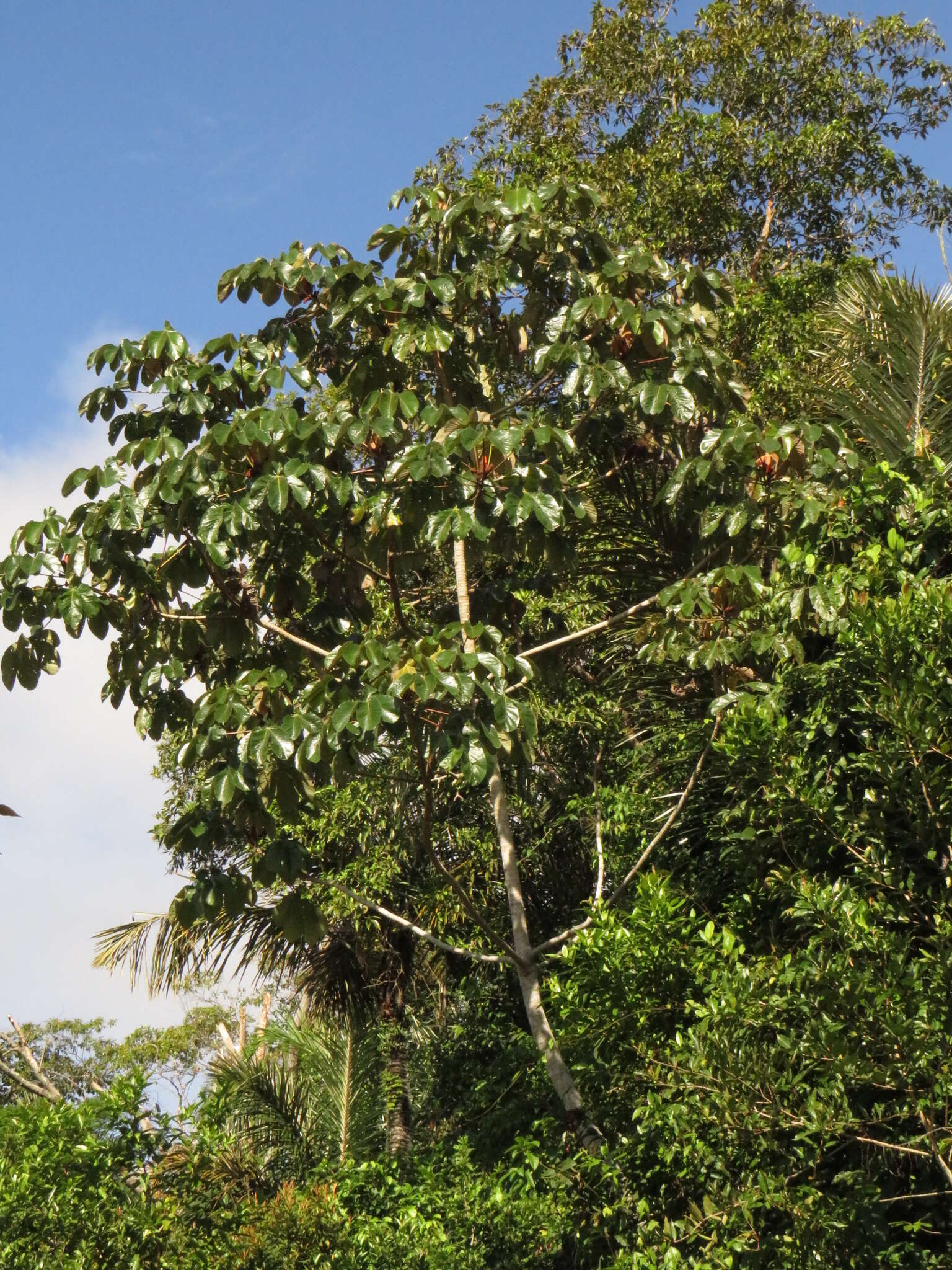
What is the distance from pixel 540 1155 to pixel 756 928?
119 centimetres

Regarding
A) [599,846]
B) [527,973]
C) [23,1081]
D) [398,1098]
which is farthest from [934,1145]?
[398,1098]

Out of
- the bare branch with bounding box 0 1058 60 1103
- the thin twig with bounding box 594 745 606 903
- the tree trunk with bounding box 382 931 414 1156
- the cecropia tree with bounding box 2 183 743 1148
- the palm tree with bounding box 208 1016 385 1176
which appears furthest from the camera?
the tree trunk with bounding box 382 931 414 1156

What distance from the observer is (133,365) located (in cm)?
510

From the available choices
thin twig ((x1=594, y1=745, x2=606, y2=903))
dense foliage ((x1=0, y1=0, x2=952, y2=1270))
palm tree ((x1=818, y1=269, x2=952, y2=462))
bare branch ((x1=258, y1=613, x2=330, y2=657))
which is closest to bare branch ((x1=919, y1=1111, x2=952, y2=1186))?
dense foliage ((x1=0, y1=0, x2=952, y2=1270))

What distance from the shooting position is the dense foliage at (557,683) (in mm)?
3709

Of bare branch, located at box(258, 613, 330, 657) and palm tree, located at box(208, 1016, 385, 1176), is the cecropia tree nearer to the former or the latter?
bare branch, located at box(258, 613, 330, 657)

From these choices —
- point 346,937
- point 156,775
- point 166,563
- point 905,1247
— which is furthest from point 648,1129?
point 156,775

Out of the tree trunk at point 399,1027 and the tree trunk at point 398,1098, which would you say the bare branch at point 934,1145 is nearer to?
the tree trunk at point 398,1098

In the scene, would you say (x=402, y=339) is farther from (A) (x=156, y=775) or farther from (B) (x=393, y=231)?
(A) (x=156, y=775)

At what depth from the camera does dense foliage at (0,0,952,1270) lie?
3709 millimetres

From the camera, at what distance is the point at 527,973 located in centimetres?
490

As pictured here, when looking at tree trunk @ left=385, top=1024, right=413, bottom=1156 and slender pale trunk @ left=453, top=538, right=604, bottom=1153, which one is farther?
tree trunk @ left=385, top=1024, right=413, bottom=1156

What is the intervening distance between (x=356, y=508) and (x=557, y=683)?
1.57 m

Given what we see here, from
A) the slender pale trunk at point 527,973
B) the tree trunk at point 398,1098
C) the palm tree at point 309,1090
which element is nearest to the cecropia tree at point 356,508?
the slender pale trunk at point 527,973
